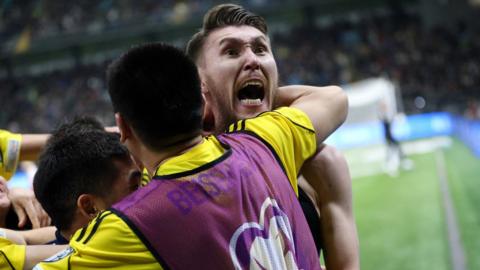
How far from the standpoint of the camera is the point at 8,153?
275cm

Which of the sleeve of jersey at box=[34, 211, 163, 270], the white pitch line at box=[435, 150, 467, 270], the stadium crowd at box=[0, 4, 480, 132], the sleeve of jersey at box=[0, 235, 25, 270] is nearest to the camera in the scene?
the sleeve of jersey at box=[34, 211, 163, 270]

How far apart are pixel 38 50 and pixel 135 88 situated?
32687 millimetres

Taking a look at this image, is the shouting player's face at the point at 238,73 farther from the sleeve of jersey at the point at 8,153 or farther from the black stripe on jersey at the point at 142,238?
the sleeve of jersey at the point at 8,153

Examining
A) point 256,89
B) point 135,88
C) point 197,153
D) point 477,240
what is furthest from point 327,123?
point 477,240

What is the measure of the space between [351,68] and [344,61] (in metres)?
0.51

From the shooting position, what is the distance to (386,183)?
12.8m

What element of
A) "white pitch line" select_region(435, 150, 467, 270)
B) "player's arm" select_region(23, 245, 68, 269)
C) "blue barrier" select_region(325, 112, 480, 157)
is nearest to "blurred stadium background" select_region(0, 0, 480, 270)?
"blue barrier" select_region(325, 112, 480, 157)

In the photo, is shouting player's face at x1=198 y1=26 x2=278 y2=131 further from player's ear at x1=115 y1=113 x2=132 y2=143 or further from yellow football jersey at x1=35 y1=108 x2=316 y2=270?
player's ear at x1=115 y1=113 x2=132 y2=143

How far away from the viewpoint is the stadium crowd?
24500 mm

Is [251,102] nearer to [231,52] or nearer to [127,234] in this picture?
[231,52]

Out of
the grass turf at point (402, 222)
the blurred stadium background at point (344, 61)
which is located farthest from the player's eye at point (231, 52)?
the blurred stadium background at point (344, 61)

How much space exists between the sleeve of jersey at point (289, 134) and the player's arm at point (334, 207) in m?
0.12

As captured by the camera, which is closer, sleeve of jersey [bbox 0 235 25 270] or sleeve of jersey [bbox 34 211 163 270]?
sleeve of jersey [bbox 34 211 163 270]

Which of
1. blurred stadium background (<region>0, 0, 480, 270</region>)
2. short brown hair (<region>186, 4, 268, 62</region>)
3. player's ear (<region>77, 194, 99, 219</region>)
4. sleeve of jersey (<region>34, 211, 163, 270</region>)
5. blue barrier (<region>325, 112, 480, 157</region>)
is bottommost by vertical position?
blue barrier (<region>325, 112, 480, 157</region>)
